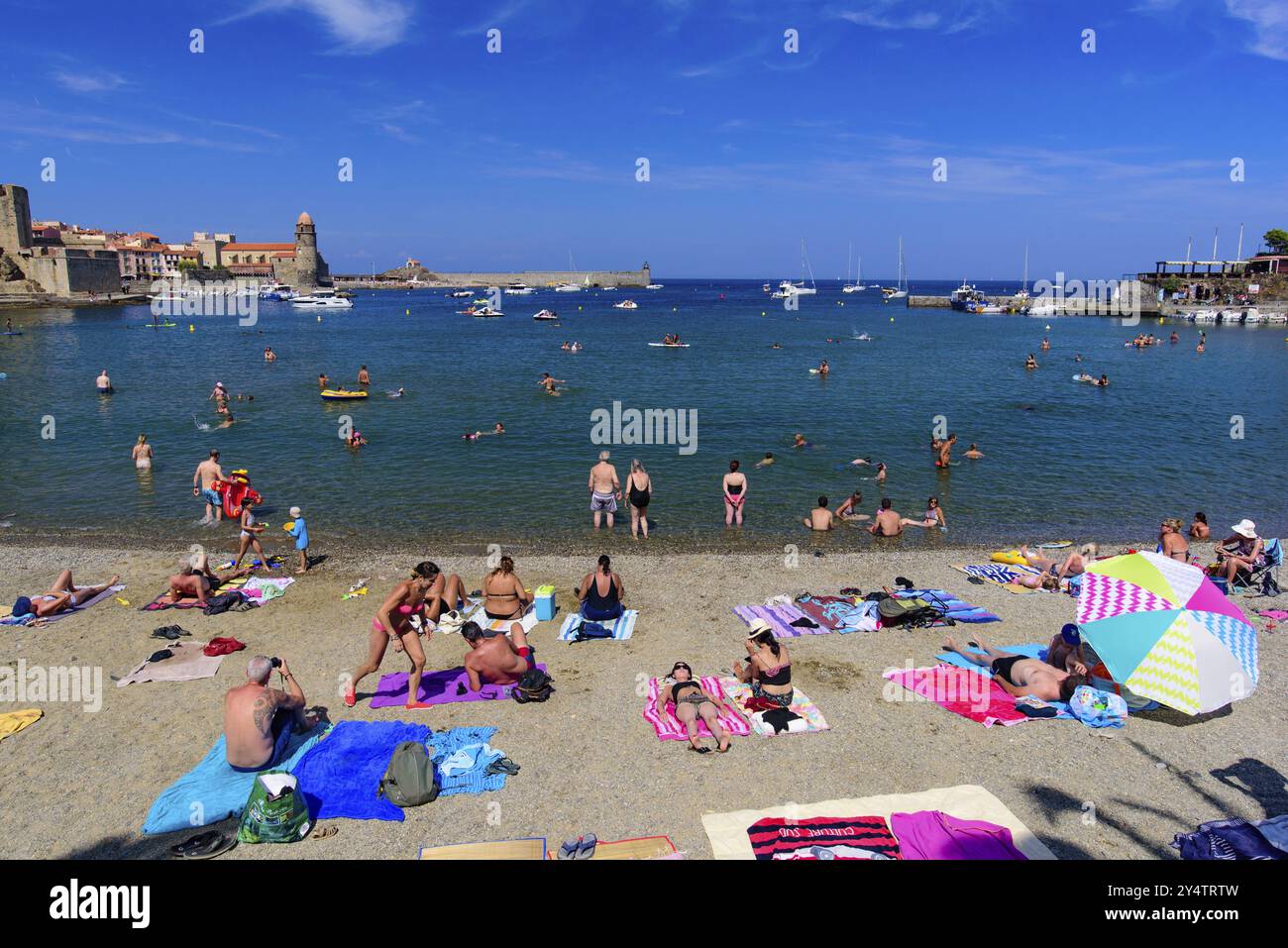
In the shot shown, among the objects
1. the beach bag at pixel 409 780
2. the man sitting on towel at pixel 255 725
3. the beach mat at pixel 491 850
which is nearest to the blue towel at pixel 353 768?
the beach bag at pixel 409 780

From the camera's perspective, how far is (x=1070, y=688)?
8953 mm

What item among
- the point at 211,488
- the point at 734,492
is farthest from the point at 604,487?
the point at 211,488

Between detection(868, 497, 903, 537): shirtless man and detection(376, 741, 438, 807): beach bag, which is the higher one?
detection(868, 497, 903, 537): shirtless man

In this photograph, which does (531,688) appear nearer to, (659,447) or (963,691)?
(963,691)

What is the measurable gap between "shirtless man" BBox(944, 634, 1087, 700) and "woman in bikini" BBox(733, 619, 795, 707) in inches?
102

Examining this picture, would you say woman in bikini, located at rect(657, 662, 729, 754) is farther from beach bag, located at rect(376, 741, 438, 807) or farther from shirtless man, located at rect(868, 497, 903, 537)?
shirtless man, located at rect(868, 497, 903, 537)

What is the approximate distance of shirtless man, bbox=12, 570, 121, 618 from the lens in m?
11.8

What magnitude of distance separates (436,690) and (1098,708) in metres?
7.60

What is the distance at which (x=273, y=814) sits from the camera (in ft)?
22.2

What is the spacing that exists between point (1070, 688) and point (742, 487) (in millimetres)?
9023

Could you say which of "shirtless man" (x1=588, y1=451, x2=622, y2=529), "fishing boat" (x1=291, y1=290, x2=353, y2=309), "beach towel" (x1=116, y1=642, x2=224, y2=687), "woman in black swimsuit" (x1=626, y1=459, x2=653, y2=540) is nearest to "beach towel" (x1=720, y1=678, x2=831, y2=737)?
"beach towel" (x1=116, y1=642, x2=224, y2=687)

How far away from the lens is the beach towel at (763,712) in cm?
863

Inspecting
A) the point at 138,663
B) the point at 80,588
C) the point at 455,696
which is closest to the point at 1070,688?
the point at 455,696
